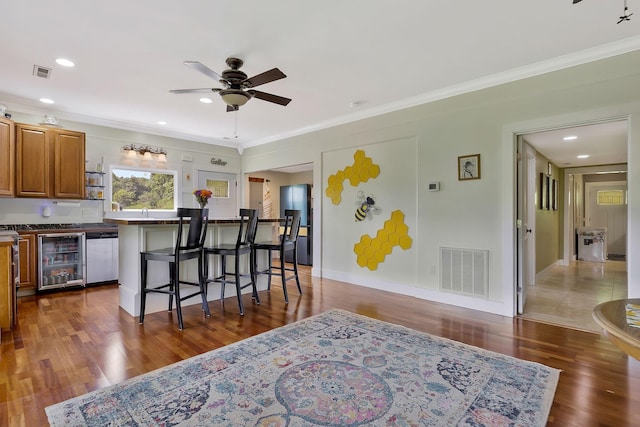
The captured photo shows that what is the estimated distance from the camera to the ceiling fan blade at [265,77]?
266 cm

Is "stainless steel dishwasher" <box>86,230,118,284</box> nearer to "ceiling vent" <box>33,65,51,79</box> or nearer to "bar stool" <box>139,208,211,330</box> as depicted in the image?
"bar stool" <box>139,208,211,330</box>

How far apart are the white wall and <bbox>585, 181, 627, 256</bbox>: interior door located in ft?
24.4

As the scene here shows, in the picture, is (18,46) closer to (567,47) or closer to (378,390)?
(378,390)

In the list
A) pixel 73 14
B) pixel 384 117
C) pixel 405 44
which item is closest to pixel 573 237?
pixel 384 117

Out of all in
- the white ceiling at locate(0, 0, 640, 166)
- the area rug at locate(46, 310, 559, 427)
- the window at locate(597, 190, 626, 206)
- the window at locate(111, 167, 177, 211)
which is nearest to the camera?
the area rug at locate(46, 310, 559, 427)

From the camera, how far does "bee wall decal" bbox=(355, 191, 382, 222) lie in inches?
186

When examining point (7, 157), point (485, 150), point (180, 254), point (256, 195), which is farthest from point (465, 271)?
point (7, 157)

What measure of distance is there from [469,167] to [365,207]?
5.13ft

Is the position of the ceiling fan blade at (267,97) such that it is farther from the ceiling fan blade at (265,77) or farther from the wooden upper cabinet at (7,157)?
the wooden upper cabinet at (7,157)

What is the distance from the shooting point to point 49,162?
456cm

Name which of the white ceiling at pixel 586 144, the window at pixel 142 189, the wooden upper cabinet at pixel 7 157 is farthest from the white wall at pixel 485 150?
the wooden upper cabinet at pixel 7 157

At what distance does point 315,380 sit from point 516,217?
2771mm

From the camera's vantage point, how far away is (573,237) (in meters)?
7.52

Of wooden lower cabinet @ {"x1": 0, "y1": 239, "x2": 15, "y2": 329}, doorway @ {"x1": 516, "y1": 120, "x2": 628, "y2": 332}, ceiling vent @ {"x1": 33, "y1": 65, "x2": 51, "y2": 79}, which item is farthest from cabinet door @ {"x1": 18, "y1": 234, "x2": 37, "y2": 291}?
doorway @ {"x1": 516, "y1": 120, "x2": 628, "y2": 332}
